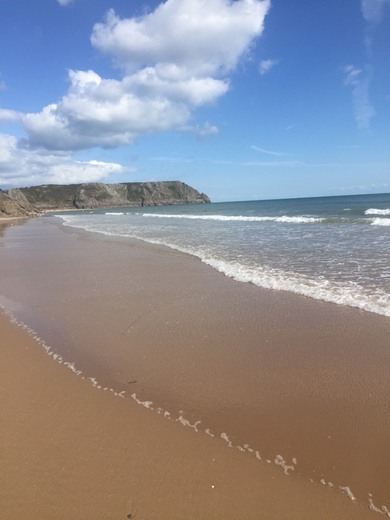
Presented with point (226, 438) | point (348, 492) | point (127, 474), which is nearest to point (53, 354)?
point (127, 474)

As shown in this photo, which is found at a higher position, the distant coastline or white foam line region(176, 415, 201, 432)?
the distant coastline

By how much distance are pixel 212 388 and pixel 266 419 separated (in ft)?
2.61

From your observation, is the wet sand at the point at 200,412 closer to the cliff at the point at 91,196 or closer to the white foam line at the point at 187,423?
the white foam line at the point at 187,423

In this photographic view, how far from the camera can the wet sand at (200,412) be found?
2.73 metres

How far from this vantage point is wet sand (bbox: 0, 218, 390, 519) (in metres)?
2.73

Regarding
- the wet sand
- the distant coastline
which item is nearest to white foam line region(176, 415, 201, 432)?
the wet sand

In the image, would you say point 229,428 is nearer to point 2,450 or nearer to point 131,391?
point 131,391

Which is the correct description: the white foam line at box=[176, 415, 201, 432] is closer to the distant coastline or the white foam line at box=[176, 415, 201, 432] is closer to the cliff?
the distant coastline

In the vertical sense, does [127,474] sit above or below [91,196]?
below

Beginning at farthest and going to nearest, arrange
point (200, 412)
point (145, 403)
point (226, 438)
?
point (145, 403) < point (200, 412) < point (226, 438)

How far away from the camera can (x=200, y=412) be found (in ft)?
12.5

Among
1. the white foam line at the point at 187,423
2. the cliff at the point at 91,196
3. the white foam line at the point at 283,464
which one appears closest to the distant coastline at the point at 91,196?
the cliff at the point at 91,196

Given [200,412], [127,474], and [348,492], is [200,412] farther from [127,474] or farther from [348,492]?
[348,492]

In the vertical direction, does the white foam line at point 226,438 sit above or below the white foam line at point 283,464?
above
